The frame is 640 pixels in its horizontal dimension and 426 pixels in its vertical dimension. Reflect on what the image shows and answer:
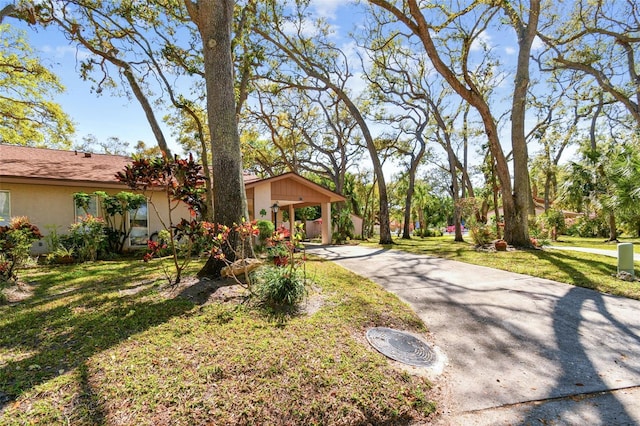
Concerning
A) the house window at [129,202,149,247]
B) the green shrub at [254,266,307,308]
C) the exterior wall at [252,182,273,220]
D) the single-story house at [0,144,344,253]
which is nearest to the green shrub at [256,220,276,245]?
the single-story house at [0,144,344,253]

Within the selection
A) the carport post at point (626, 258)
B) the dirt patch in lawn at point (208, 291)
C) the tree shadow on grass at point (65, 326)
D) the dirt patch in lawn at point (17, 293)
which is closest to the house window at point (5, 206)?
the dirt patch in lawn at point (17, 293)

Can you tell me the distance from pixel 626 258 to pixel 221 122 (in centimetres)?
842

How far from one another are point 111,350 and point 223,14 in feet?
17.6

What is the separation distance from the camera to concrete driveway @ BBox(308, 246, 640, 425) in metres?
2.55

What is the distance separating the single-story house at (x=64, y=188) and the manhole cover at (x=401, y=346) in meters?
8.32

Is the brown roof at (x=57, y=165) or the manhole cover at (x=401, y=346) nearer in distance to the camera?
the manhole cover at (x=401, y=346)

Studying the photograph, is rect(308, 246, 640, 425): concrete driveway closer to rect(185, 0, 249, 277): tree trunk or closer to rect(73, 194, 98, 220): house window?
rect(185, 0, 249, 277): tree trunk

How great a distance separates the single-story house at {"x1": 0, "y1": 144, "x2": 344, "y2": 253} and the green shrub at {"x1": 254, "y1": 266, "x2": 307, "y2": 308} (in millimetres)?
6792

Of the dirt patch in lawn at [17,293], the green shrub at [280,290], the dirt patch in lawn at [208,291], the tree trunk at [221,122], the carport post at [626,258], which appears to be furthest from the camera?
the carport post at [626,258]

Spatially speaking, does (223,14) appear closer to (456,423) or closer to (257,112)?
(456,423)

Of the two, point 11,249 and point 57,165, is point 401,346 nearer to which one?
point 11,249

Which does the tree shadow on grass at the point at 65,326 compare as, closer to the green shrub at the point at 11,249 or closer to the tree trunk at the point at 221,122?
the green shrub at the point at 11,249

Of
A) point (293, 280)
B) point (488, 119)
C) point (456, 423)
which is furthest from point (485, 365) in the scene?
point (488, 119)

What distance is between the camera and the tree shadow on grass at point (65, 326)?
259 cm
